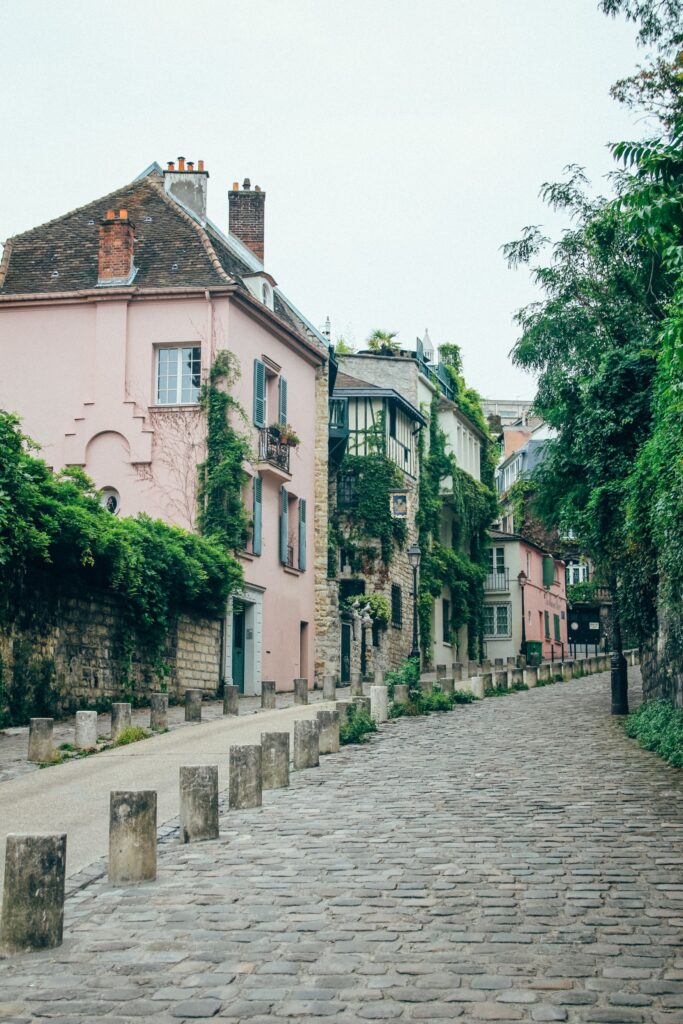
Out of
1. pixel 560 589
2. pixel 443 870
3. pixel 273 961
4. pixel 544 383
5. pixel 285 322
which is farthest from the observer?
pixel 560 589

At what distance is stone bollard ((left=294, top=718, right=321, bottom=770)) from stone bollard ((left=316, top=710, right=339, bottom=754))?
130 centimetres

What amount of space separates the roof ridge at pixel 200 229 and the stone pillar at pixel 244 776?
18.7m

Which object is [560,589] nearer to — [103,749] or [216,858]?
[103,749]

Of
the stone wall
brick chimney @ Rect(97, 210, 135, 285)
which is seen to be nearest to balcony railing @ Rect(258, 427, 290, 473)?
brick chimney @ Rect(97, 210, 135, 285)

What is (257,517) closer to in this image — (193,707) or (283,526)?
(283,526)

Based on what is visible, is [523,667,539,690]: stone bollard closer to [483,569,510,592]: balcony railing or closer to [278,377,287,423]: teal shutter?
[278,377,287,423]: teal shutter

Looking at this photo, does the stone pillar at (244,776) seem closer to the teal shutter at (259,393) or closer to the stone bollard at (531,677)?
the teal shutter at (259,393)

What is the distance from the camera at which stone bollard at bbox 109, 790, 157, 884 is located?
24.8ft

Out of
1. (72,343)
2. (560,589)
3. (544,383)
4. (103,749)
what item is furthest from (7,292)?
(560,589)

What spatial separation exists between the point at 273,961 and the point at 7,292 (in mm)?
24703

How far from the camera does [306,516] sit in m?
32.3

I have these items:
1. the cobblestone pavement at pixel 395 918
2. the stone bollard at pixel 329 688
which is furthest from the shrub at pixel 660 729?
the stone bollard at pixel 329 688

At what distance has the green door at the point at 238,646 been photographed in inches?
1085

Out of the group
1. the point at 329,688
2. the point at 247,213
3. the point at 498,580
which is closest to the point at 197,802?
the point at 329,688
